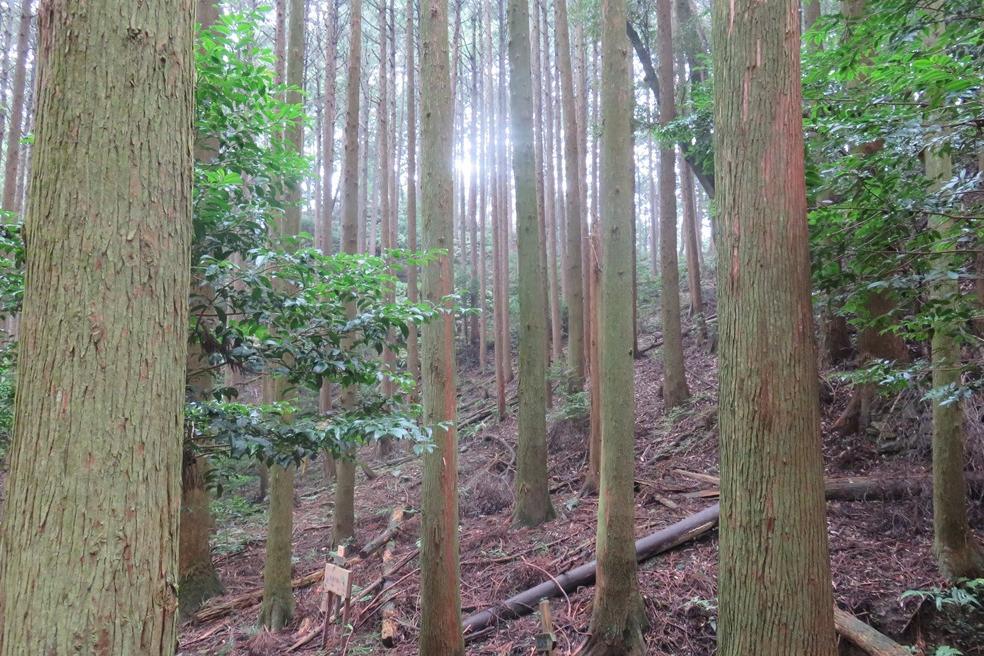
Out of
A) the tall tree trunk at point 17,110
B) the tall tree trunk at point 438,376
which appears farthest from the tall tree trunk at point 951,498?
the tall tree trunk at point 17,110

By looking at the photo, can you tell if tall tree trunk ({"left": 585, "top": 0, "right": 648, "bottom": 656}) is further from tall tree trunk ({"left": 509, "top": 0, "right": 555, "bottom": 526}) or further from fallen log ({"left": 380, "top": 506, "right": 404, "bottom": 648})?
tall tree trunk ({"left": 509, "top": 0, "right": 555, "bottom": 526})

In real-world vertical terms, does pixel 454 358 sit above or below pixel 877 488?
above

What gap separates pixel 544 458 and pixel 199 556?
475 centimetres

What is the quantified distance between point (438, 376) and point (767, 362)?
269 cm

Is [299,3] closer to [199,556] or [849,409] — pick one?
[199,556]

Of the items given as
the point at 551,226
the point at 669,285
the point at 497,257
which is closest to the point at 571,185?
the point at 669,285

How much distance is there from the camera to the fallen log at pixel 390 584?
5723mm

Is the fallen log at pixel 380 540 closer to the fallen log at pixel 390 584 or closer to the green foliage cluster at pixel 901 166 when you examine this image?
the fallen log at pixel 390 584

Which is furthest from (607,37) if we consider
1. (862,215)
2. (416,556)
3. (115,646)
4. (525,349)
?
(416,556)

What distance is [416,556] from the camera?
7.62 metres

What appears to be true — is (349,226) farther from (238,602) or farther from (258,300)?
(258,300)

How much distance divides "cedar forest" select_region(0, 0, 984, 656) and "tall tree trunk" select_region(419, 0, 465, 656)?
0.03m

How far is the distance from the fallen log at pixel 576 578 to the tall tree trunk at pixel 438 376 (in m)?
1.04

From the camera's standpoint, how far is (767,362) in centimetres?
282
